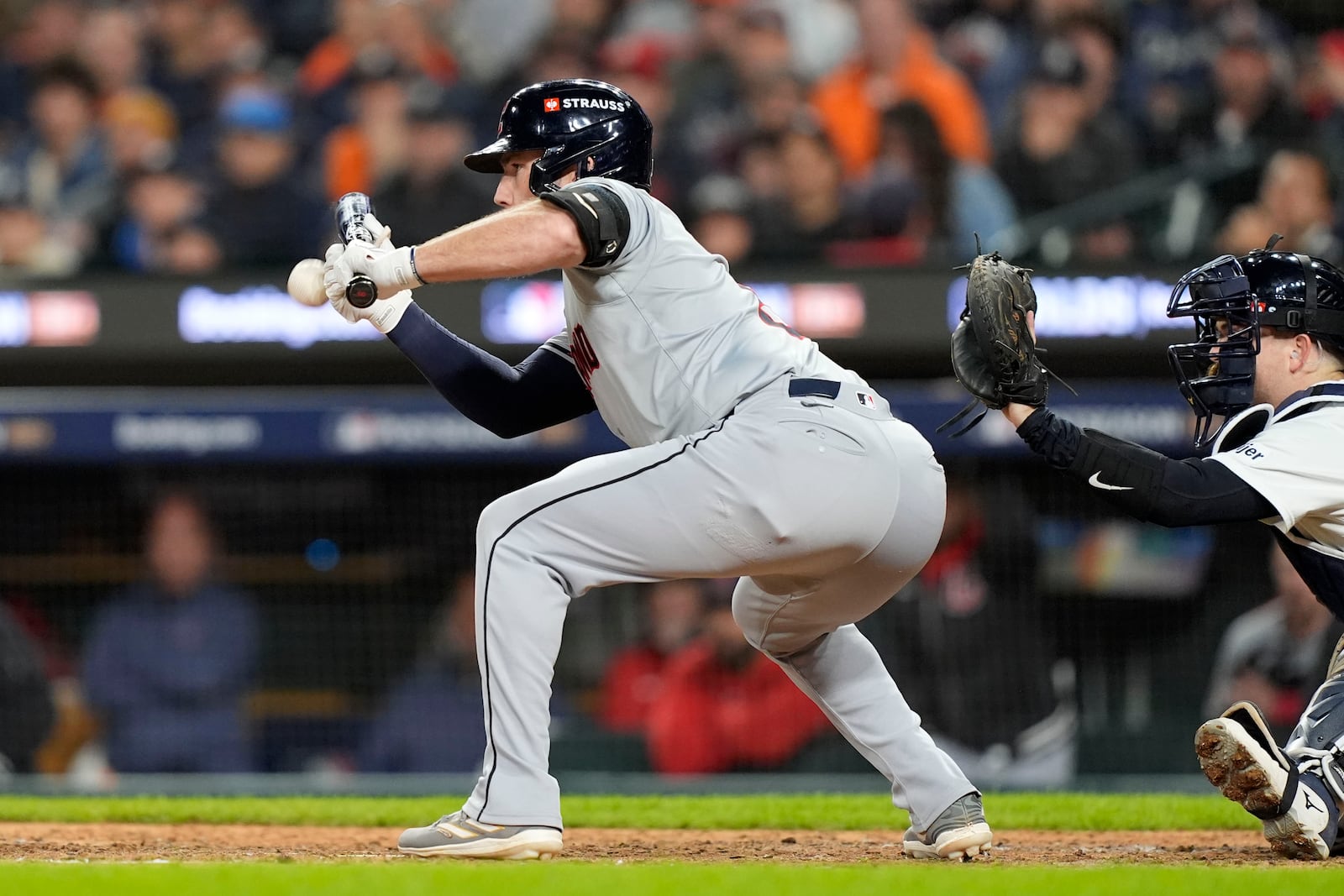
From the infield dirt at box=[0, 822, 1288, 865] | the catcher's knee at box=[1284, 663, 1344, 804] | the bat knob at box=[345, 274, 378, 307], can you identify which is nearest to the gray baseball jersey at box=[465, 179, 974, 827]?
the bat knob at box=[345, 274, 378, 307]

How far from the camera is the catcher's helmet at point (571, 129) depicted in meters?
3.66

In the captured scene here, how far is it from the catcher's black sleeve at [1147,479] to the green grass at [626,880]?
0.70 meters

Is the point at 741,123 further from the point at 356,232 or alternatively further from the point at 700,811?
the point at 356,232

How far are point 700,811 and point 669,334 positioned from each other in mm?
2206

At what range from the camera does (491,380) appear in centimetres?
394

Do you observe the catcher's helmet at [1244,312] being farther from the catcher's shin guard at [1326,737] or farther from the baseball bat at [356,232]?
the baseball bat at [356,232]

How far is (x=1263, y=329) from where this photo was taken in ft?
12.5

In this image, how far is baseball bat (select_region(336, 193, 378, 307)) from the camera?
3.34m

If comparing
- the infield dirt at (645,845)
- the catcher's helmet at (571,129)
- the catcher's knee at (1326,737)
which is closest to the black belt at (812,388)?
the catcher's helmet at (571,129)

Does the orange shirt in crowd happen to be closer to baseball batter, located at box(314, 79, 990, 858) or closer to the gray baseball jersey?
baseball batter, located at box(314, 79, 990, 858)

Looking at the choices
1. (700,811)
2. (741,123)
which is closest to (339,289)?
(700,811)

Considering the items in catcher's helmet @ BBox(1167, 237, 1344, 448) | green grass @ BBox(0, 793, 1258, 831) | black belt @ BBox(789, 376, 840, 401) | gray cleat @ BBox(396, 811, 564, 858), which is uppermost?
catcher's helmet @ BBox(1167, 237, 1344, 448)

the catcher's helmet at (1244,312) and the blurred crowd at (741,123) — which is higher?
the blurred crowd at (741,123)

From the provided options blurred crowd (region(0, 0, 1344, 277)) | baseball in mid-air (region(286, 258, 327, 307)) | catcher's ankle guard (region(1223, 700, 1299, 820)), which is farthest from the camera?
blurred crowd (region(0, 0, 1344, 277))
